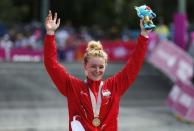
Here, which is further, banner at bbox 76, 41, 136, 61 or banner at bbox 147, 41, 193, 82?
banner at bbox 76, 41, 136, 61

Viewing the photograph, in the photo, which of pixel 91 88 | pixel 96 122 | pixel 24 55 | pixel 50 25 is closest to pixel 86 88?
pixel 91 88

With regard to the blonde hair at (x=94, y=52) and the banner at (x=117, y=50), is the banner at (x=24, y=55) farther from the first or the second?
the blonde hair at (x=94, y=52)

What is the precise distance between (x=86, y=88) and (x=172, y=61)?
12679 mm

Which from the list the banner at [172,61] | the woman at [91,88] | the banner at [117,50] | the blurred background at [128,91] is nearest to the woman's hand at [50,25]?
the woman at [91,88]

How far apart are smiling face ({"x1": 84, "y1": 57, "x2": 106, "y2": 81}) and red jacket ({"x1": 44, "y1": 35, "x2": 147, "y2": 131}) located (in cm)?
7

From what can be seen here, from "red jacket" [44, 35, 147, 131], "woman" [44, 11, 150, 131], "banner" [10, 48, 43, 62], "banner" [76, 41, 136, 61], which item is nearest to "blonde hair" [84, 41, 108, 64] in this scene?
"woman" [44, 11, 150, 131]

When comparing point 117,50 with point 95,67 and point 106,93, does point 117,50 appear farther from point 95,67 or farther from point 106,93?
point 95,67

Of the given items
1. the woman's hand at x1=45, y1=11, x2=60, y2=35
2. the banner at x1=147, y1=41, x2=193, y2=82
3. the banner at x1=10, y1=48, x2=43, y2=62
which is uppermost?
the woman's hand at x1=45, y1=11, x2=60, y2=35

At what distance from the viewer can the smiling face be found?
5.81 m

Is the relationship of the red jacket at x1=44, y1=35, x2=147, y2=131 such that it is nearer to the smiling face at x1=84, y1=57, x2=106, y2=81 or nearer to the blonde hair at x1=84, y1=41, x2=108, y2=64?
the smiling face at x1=84, y1=57, x2=106, y2=81

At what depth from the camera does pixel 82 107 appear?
588 centimetres

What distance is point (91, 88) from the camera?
232 inches

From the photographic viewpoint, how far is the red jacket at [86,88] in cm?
587

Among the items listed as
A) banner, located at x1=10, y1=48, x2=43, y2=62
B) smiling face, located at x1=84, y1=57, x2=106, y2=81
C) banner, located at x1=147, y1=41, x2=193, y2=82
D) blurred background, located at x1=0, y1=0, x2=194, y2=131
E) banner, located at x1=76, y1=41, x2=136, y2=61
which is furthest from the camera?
banner, located at x1=76, y1=41, x2=136, y2=61
